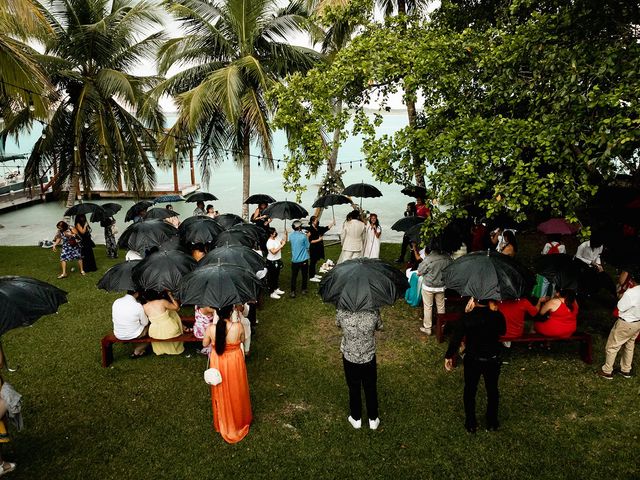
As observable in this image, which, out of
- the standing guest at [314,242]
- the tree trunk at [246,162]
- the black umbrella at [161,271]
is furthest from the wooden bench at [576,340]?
the tree trunk at [246,162]

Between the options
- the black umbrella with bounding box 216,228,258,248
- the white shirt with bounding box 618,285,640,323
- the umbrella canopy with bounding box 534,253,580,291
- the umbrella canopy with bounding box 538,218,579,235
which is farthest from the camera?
the umbrella canopy with bounding box 538,218,579,235

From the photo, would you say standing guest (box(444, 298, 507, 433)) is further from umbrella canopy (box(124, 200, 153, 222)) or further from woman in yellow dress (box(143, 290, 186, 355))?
umbrella canopy (box(124, 200, 153, 222))

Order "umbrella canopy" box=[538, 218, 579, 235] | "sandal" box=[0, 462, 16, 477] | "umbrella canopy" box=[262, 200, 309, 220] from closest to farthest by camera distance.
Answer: "sandal" box=[0, 462, 16, 477]
"umbrella canopy" box=[538, 218, 579, 235]
"umbrella canopy" box=[262, 200, 309, 220]

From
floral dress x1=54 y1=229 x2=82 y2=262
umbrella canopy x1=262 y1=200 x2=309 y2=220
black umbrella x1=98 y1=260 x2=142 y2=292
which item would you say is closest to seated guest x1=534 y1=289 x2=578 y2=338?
umbrella canopy x1=262 y1=200 x2=309 y2=220

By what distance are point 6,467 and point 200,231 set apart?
533cm

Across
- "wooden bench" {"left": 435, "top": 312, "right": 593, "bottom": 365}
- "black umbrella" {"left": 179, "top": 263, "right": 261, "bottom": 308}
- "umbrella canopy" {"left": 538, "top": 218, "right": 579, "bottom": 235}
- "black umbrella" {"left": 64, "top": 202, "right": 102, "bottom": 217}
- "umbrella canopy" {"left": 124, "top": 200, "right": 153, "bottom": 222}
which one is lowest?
"wooden bench" {"left": 435, "top": 312, "right": 593, "bottom": 365}

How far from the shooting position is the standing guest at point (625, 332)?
6.21 meters

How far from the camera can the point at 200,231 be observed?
31.6 ft

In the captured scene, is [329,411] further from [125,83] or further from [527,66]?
[125,83]

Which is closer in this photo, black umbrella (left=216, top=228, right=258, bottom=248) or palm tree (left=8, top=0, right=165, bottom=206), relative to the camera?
black umbrella (left=216, top=228, right=258, bottom=248)

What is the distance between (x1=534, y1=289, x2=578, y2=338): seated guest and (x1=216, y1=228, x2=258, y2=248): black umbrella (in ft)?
17.1

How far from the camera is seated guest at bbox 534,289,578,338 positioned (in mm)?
6949

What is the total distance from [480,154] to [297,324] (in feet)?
14.7

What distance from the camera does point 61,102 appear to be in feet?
53.4
